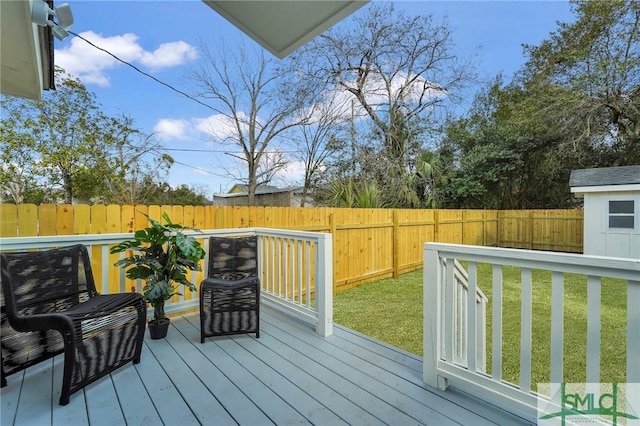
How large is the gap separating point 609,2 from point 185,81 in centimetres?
1356

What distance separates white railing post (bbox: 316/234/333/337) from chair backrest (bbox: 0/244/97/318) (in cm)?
184

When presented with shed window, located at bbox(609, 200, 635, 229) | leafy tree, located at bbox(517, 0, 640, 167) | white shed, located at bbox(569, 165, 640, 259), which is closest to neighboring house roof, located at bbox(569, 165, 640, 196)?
white shed, located at bbox(569, 165, 640, 259)

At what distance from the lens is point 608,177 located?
7852 millimetres

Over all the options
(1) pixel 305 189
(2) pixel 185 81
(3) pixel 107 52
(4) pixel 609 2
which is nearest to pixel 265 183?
(1) pixel 305 189

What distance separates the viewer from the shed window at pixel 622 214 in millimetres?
7391

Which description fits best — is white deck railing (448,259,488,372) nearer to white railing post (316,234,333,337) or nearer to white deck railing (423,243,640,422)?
white deck railing (423,243,640,422)

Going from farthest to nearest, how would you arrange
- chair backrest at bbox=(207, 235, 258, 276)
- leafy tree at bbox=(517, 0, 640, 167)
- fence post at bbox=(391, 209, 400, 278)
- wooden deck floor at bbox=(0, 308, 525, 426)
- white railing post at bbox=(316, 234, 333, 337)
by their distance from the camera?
1. leafy tree at bbox=(517, 0, 640, 167)
2. fence post at bbox=(391, 209, 400, 278)
3. chair backrest at bbox=(207, 235, 258, 276)
4. white railing post at bbox=(316, 234, 333, 337)
5. wooden deck floor at bbox=(0, 308, 525, 426)

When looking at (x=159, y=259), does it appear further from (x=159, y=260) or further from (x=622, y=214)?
(x=622, y=214)

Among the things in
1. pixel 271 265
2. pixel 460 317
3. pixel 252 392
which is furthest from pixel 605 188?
pixel 252 392

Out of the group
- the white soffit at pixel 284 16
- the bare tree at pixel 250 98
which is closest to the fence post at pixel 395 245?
the white soffit at pixel 284 16

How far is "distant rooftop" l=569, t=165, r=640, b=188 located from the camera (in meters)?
7.41

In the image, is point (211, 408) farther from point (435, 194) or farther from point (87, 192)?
point (435, 194)

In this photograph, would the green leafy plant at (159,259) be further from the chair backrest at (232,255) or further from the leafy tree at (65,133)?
the leafy tree at (65,133)

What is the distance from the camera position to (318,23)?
6.63ft
